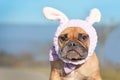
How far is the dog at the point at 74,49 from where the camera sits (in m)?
0.88

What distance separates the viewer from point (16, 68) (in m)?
1.79

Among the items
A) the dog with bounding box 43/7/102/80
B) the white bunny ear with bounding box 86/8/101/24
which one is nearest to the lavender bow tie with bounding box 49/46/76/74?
the dog with bounding box 43/7/102/80

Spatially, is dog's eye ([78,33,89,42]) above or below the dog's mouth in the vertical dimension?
above

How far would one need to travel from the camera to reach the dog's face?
34.6 inches

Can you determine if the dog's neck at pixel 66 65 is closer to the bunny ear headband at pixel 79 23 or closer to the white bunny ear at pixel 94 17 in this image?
the bunny ear headband at pixel 79 23

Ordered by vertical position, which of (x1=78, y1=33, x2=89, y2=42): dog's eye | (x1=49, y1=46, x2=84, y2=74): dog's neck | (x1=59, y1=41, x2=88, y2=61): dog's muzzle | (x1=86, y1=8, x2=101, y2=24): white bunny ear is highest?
(x1=86, y1=8, x2=101, y2=24): white bunny ear

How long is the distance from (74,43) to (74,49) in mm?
16

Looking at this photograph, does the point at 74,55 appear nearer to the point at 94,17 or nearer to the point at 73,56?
the point at 73,56

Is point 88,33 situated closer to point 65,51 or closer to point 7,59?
point 65,51

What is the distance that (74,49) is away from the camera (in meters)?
0.87

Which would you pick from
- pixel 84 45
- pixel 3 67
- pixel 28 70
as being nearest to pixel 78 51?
pixel 84 45

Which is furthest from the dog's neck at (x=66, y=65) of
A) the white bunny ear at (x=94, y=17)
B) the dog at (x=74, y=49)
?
the white bunny ear at (x=94, y=17)

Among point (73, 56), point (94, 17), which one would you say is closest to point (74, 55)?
point (73, 56)

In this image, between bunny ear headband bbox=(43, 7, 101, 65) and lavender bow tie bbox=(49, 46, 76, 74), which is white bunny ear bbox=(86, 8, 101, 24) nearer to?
bunny ear headband bbox=(43, 7, 101, 65)
